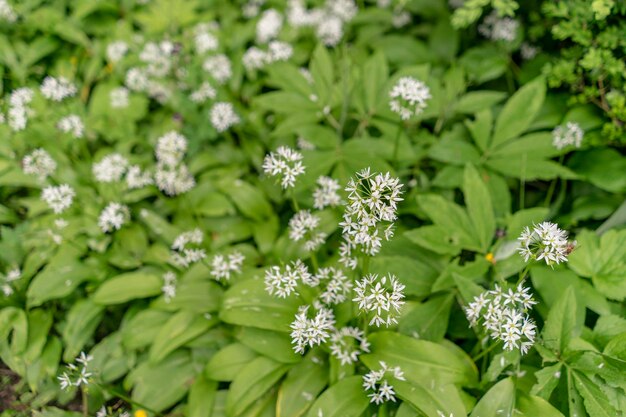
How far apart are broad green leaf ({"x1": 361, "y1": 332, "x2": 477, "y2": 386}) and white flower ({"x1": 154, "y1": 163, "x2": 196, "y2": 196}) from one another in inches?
75.3

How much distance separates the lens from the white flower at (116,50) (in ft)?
15.7

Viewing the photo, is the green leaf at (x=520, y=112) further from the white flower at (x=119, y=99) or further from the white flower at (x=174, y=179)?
the white flower at (x=119, y=99)

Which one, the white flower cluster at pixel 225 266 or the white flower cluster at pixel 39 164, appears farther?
the white flower cluster at pixel 39 164

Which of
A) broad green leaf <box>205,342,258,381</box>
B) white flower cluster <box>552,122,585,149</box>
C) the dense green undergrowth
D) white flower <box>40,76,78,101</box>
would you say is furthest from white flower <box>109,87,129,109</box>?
white flower cluster <box>552,122,585,149</box>

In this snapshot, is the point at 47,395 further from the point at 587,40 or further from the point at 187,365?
the point at 587,40

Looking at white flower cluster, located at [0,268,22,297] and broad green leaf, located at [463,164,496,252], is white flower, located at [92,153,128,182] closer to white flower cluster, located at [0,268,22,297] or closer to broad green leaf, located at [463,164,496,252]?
white flower cluster, located at [0,268,22,297]

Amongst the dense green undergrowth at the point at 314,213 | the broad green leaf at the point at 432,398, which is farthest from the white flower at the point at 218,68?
the broad green leaf at the point at 432,398

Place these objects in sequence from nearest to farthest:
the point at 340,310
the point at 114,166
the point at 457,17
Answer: the point at 340,310 < the point at 457,17 < the point at 114,166

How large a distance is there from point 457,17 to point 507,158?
1.10 m

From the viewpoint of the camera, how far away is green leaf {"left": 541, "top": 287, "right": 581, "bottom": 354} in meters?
2.62

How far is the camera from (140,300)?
368 cm

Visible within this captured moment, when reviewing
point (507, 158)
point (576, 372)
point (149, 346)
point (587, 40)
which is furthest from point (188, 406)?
point (587, 40)

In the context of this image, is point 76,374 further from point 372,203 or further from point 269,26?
point 269,26

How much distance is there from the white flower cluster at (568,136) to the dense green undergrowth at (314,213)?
22mm
